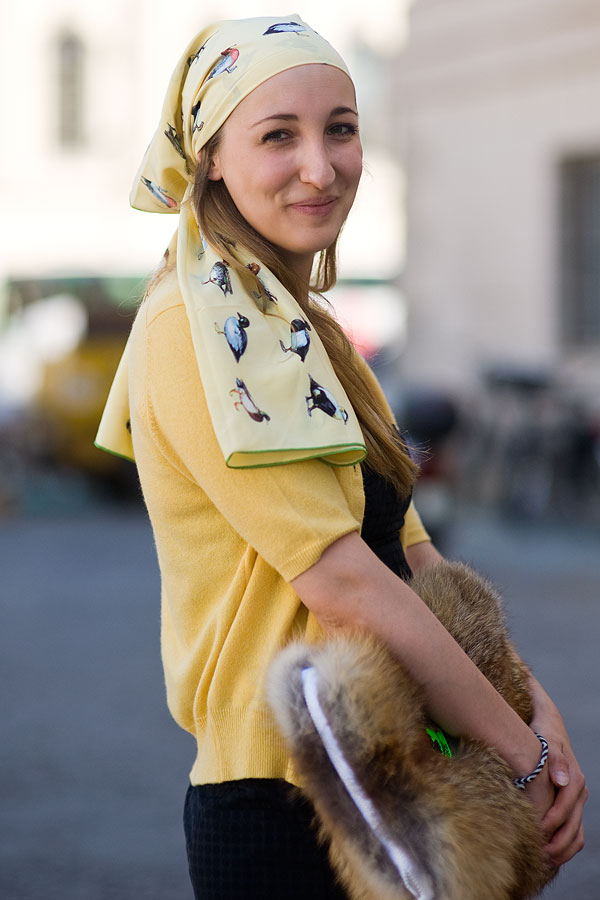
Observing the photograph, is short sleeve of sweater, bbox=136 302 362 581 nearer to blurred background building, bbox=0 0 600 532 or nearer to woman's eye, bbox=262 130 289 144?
woman's eye, bbox=262 130 289 144

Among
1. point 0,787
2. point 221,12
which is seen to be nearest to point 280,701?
point 0,787

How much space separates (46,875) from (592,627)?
4067mm

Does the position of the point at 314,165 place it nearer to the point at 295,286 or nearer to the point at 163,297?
the point at 295,286

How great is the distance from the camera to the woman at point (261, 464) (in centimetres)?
167

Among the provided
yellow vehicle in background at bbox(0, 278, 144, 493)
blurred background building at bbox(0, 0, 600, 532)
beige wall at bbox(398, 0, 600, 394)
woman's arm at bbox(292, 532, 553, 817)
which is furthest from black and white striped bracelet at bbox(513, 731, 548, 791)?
yellow vehicle in background at bbox(0, 278, 144, 493)

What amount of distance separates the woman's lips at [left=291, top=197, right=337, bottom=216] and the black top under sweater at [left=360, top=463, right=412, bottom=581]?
39 centimetres

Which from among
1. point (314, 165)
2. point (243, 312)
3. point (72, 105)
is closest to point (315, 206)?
point (314, 165)

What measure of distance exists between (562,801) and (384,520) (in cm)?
49

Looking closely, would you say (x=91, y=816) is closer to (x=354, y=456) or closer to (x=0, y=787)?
(x=0, y=787)

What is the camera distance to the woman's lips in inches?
74.5

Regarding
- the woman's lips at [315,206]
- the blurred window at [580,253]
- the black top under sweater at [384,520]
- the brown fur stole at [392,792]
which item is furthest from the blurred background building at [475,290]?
the brown fur stole at [392,792]

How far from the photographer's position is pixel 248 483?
1.66 m

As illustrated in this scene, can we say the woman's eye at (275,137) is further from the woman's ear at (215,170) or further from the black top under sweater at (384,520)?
the black top under sweater at (384,520)

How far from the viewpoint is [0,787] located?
4.94m
